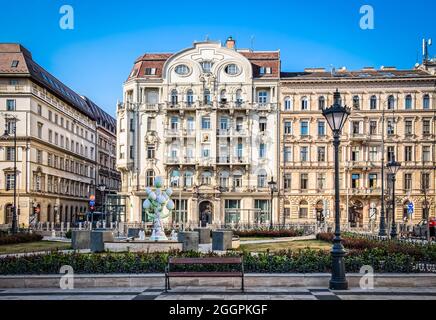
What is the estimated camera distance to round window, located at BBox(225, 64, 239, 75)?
217ft

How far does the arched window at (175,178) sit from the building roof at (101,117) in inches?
1175

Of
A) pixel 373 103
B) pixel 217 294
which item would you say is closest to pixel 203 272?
pixel 217 294

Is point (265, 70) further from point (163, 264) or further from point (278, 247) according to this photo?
point (163, 264)

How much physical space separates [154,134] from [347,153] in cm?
2259

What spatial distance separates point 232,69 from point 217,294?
2116 inches

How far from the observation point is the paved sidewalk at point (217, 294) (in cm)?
1405

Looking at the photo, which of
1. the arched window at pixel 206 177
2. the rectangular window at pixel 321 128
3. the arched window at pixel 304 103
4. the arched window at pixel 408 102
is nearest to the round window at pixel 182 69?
the arched window at pixel 206 177

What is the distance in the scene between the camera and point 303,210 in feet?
215

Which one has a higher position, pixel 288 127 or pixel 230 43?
pixel 230 43

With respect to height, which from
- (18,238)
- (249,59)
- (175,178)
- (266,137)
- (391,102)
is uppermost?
(249,59)

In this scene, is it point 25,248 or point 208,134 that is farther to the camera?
point 208,134

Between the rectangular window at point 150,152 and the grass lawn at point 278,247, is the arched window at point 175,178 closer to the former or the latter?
the rectangular window at point 150,152

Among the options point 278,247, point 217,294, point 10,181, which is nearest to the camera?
point 217,294

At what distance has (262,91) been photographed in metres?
66.7
